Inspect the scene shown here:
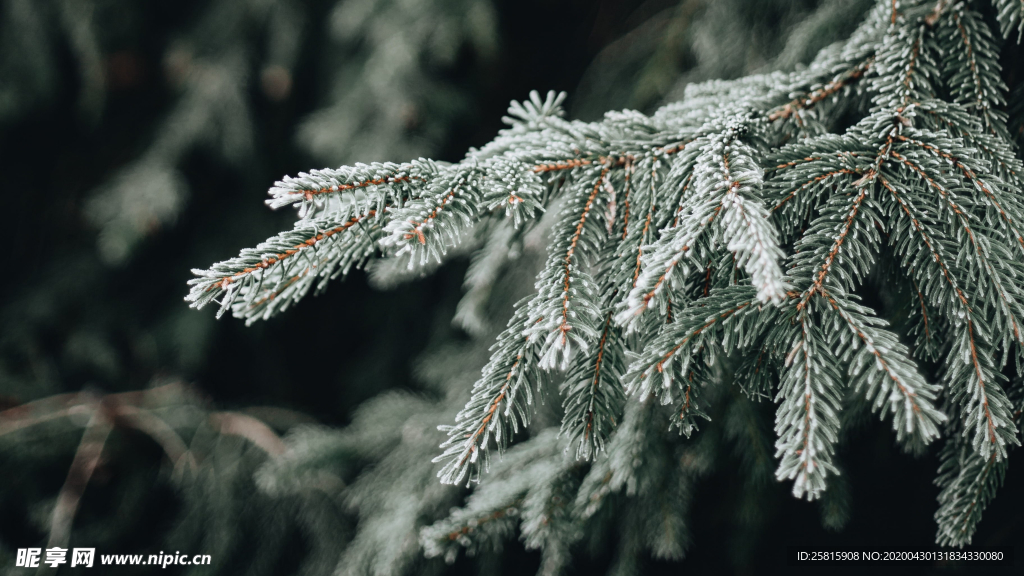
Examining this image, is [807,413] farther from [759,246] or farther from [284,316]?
[284,316]

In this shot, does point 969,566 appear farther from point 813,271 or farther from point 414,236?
point 414,236

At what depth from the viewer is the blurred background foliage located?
4.19 ft

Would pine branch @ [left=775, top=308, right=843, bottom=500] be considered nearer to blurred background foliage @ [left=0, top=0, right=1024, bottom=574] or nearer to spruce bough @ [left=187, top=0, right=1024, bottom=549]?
spruce bough @ [left=187, top=0, right=1024, bottom=549]

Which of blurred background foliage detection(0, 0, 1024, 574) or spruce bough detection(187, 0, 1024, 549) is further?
blurred background foliage detection(0, 0, 1024, 574)

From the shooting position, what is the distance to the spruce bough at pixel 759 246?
0.51 meters

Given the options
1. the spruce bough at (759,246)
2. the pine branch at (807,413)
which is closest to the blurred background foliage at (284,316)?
the spruce bough at (759,246)

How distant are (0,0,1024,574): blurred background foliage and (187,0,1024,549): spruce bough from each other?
0.37m

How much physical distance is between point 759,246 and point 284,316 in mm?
2376

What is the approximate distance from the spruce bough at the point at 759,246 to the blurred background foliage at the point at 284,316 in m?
0.37

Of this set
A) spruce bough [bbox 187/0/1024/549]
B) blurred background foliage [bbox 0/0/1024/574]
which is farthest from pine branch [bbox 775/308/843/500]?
blurred background foliage [bbox 0/0/1024/574]

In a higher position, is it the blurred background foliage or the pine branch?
the blurred background foliage

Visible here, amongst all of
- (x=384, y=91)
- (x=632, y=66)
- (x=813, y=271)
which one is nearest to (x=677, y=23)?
(x=632, y=66)

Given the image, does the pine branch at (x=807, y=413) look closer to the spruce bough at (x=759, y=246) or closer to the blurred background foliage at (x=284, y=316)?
the spruce bough at (x=759, y=246)

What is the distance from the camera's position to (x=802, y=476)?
0.44 meters
